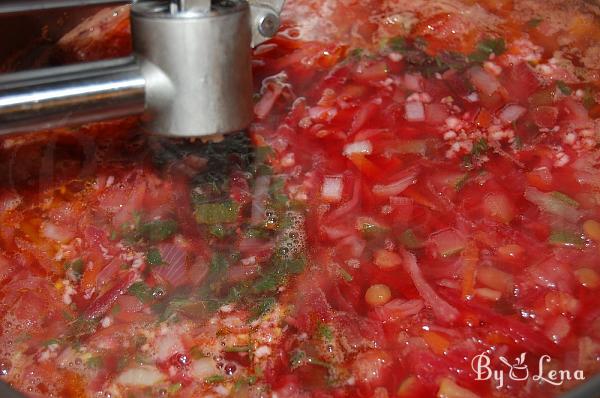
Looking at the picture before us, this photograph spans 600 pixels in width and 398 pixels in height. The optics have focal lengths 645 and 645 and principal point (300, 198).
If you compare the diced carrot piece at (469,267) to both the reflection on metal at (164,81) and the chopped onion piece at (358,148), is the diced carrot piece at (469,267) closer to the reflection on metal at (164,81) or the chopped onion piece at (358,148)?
the chopped onion piece at (358,148)

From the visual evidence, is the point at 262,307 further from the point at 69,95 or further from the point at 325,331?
the point at 69,95

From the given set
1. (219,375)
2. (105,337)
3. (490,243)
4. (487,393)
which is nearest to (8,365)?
(105,337)

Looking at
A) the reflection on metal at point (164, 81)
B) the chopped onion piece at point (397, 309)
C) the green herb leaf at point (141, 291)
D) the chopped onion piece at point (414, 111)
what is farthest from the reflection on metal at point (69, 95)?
the chopped onion piece at point (414, 111)

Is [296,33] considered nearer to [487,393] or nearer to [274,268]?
[274,268]

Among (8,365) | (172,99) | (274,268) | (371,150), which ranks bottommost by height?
(8,365)

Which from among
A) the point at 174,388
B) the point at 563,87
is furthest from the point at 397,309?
the point at 563,87

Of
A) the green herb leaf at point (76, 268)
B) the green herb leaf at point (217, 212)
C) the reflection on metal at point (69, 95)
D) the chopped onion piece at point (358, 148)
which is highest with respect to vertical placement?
the reflection on metal at point (69, 95)
